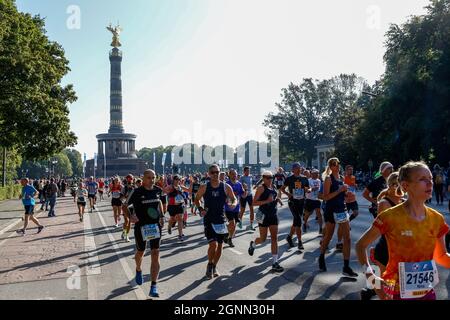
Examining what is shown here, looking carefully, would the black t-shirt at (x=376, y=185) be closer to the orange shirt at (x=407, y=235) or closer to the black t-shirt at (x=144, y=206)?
the black t-shirt at (x=144, y=206)

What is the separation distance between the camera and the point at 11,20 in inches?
1161

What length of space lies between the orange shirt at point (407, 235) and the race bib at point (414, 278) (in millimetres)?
39

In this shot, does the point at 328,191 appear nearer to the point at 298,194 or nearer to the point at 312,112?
the point at 298,194

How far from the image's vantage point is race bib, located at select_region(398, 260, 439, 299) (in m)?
3.62

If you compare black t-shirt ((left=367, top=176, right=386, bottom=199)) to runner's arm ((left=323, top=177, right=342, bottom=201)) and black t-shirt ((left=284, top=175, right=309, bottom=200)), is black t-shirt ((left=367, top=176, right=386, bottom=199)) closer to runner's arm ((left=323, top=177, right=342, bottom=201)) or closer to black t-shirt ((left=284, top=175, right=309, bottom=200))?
runner's arm ((left=323, top=177, right=342, bottom=201))

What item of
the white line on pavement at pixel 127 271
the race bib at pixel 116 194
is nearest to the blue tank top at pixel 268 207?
the white line on pavement at pixel 127 271

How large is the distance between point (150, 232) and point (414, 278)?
4769 mm

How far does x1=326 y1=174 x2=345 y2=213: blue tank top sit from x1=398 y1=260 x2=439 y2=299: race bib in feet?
17.2

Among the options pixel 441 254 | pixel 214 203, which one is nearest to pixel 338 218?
pixel 214 203

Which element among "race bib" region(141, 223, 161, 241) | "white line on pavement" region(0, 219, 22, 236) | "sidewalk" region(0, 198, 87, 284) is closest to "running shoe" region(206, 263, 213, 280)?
"race bib" region(141, 223, 161, 241)

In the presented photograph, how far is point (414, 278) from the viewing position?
3629 millimetres
